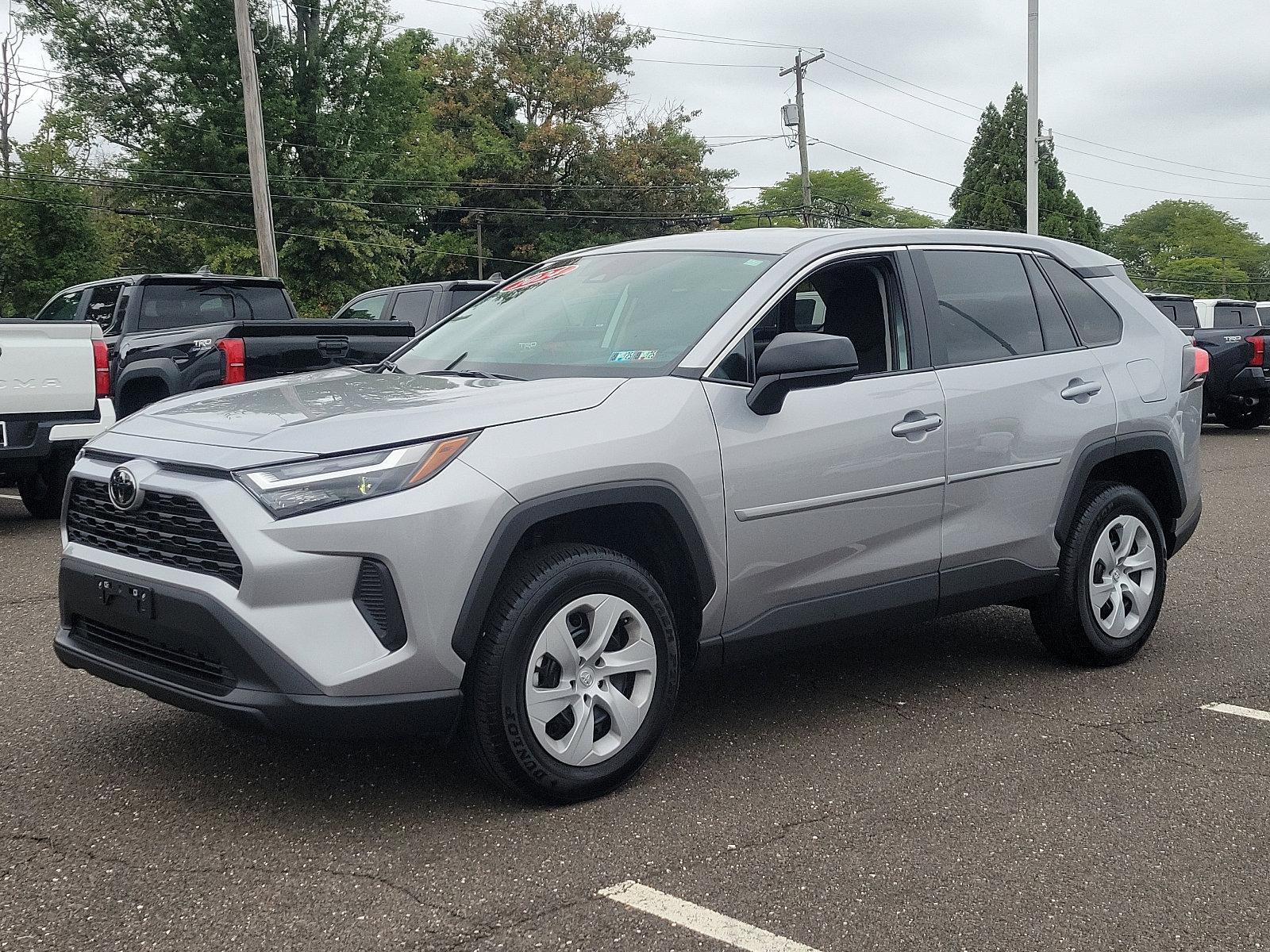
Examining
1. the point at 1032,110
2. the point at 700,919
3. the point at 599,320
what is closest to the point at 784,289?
the point at 599,320

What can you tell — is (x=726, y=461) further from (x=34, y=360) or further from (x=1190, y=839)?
(x=34, y=360)

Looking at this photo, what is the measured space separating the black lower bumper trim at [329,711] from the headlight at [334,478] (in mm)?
489

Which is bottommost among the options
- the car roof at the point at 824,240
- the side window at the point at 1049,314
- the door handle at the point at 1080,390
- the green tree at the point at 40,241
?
the door handle at the point at 1080,390

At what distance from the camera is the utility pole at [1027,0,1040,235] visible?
2516 cm

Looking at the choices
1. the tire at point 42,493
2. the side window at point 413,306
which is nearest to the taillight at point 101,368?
the tire at point 42,493

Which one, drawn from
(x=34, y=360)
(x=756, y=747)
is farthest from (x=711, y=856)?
(x=34, y=360)

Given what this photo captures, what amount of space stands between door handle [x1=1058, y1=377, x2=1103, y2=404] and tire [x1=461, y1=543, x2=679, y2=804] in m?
2.12

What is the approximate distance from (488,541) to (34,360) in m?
6.16

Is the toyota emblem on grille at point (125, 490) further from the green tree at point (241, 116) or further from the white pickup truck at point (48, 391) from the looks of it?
the green tree at point (241, 116)

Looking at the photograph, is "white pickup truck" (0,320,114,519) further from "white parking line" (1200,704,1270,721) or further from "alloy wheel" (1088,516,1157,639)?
"white parking line" (1200,704,1270,721)

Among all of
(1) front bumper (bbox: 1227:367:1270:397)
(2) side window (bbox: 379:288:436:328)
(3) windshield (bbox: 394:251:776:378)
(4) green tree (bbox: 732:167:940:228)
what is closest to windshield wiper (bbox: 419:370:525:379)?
(3) windshield (bbox: 394:251:776:378)

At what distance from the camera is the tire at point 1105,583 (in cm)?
514

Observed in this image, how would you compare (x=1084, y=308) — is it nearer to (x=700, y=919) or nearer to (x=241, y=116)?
(x=700, y=919)

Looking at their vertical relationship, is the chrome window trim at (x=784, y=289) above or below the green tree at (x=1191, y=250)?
below
